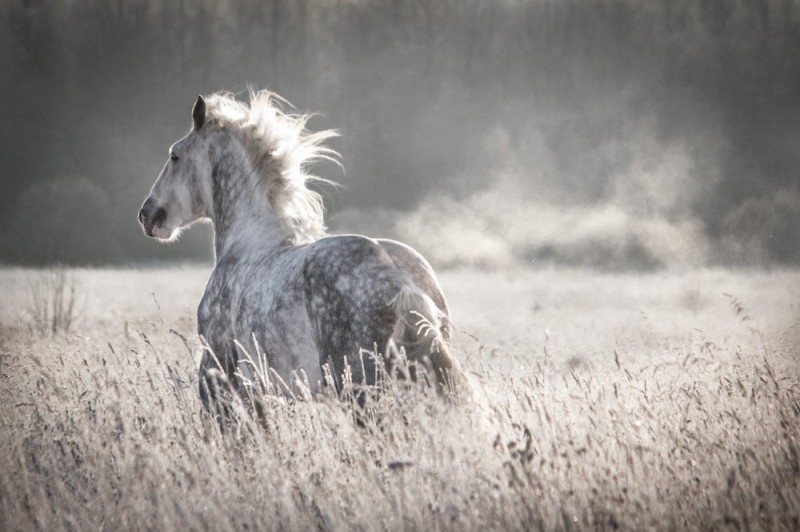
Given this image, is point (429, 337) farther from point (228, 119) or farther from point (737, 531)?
point (228, 119)

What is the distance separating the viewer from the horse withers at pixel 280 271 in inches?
223

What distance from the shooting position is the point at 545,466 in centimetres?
456

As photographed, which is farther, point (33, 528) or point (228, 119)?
point (228, 119)

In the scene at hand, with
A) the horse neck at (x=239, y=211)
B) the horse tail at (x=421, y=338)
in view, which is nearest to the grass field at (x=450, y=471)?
the horse tail at (x=421, y=338)

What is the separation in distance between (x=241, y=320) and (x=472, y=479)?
335 cm

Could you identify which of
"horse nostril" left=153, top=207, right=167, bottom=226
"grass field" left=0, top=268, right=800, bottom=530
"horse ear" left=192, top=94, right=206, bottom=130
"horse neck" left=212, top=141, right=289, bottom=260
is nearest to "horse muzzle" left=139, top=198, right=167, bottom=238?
"horse nostril" left=153, top=207, right=167, bottom=226

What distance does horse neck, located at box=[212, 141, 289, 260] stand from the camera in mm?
7848

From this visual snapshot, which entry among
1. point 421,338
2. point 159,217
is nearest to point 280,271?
point 421,338

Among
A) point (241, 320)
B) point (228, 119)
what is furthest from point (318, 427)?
point (228, 119)

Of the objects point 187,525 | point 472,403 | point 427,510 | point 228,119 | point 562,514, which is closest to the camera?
point 562,514

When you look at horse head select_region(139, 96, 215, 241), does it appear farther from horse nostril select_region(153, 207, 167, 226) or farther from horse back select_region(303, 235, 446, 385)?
horse back select_region(303, 235, 446, 385)

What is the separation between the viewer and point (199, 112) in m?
8.34

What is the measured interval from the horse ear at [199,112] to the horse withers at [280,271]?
0.5 inches

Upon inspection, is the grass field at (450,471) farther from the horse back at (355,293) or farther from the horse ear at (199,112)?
the horse ear at (199,112)
